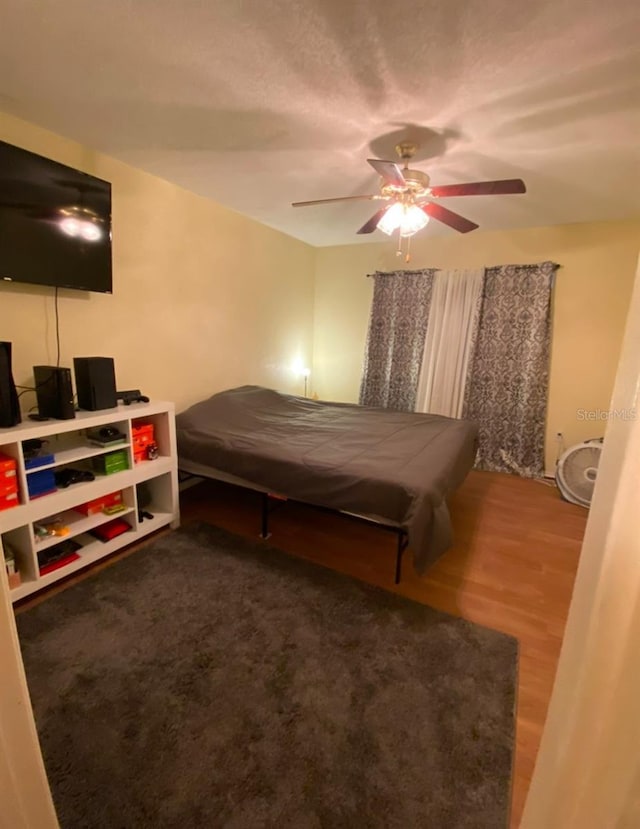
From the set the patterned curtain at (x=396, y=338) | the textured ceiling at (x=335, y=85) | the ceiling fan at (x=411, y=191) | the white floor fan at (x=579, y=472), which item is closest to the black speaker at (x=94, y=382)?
the textured ceiling at (x=335, y=85)

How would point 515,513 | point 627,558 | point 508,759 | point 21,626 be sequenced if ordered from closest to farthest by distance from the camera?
point 627,558 < point 508,759 < point 21,626 < point 515,513

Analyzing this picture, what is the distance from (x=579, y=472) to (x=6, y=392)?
13.2 ft

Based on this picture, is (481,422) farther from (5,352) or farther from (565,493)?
(5,352)

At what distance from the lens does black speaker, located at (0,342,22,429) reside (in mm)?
1812

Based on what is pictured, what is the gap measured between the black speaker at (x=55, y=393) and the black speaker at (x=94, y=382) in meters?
0.16

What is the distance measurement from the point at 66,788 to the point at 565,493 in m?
3.63

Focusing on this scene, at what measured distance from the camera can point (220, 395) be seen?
3.40m

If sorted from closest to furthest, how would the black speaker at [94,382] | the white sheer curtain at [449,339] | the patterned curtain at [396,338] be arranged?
the black speaker at [94,382] < the white sheer curtain at [449,339] < the patterned curtain at [396,338]

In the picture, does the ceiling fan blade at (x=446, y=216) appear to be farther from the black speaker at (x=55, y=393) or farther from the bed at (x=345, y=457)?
the black speaker at (x=55, y=393)

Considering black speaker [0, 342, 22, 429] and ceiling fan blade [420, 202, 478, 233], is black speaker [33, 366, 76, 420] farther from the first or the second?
ceiling fan blade [420, 202, 478, 233]

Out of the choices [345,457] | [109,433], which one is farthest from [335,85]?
[109,433]

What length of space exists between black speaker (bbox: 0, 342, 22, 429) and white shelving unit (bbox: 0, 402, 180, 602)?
5 centimetres

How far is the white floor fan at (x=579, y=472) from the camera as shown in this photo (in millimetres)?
3164

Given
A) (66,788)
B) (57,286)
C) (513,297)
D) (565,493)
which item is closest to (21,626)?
(66,788)
